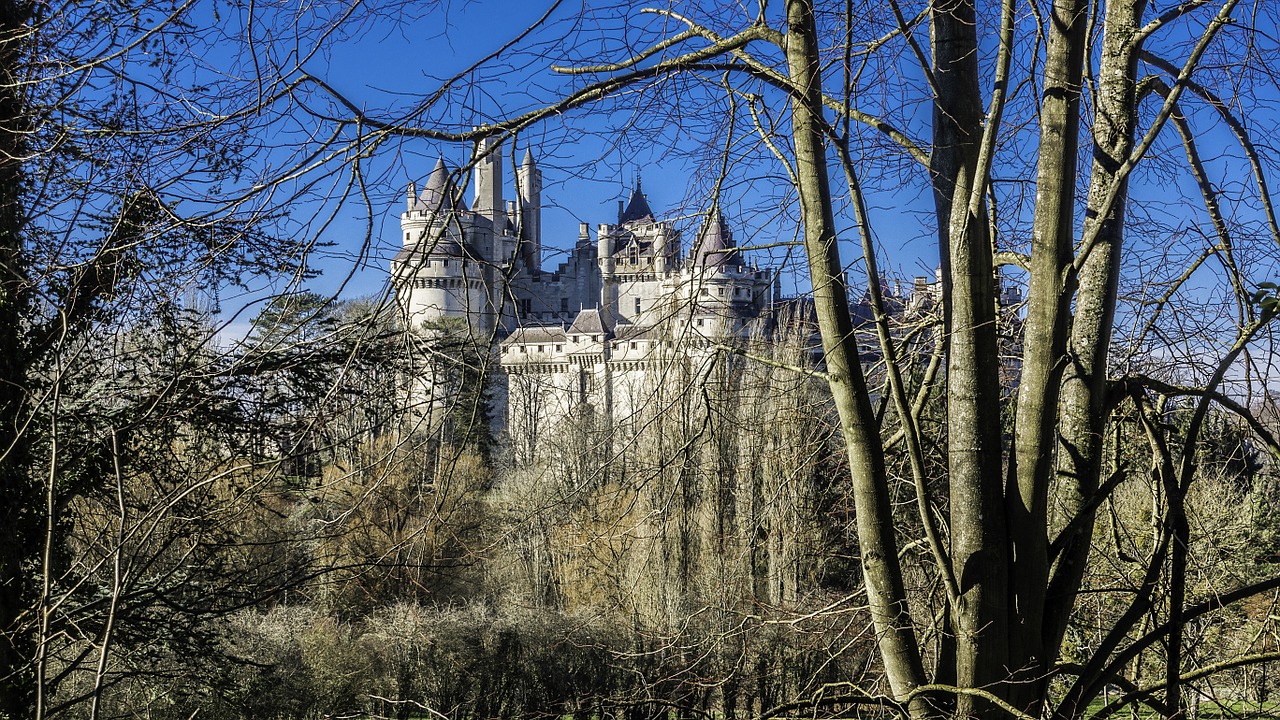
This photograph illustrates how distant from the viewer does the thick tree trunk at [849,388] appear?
8.05ft

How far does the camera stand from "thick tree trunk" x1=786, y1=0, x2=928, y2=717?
2.46 metres

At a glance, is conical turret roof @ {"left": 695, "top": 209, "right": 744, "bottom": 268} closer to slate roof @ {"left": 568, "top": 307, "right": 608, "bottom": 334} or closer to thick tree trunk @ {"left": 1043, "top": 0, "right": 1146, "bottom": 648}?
thick tree trunk @ {"left": 1043, "top": 0, "right": 1146, "bottom": 648}

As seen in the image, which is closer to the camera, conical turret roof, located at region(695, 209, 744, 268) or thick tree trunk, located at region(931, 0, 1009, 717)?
thick tree trunk, located at region(931, 0, 1009, 717)

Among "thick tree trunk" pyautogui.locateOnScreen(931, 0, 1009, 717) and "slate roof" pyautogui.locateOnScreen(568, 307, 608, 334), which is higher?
"slate roof" pyautogui.locateOnScreen(568, 307, 608, 334)

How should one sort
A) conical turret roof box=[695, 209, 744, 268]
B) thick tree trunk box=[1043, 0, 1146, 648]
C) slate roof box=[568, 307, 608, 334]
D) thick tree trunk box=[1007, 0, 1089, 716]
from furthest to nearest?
1. slate roof box=[568, 307, 608, 334]
2. conical turret roof box=[695, 209, 744, 268]
3. thick tree trunk box=[1043, 0, 1146, 648]
4. thick tree trunk box=[1007, 0, 1089, 716]

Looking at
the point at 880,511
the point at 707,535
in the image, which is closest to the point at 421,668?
the point at 707,535

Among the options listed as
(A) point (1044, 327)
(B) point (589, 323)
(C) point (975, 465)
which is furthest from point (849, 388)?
(B) point (589, 323)

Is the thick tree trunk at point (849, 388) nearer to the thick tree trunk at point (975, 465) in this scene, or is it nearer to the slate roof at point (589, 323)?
the thick tree trunk at point (975, 465)

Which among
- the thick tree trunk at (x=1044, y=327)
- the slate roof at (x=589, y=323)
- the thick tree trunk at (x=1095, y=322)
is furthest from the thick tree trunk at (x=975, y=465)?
the slate roof at (x=589, y=323)

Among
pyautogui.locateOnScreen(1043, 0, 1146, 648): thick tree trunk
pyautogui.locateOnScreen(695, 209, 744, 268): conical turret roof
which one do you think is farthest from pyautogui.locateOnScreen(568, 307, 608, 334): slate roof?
pyautogui.locateOnScreen(1043, 0, 1146, 648): thick tree trunk

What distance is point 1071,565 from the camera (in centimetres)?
261

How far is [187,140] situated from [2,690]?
403 centimetres

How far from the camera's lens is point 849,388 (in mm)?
2527

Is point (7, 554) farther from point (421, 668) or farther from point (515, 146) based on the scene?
point (421, 668)
